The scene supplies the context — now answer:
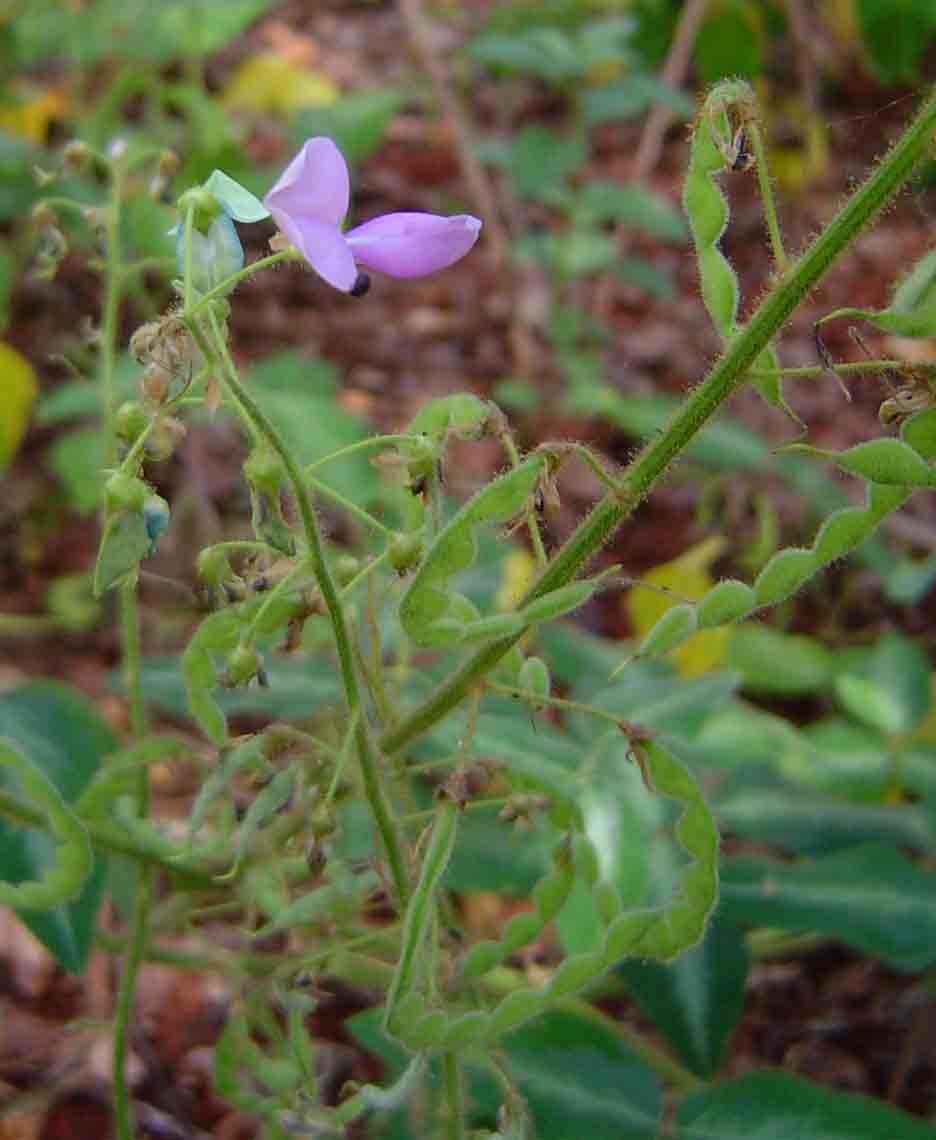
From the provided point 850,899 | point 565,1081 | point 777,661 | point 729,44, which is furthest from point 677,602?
point 729,44

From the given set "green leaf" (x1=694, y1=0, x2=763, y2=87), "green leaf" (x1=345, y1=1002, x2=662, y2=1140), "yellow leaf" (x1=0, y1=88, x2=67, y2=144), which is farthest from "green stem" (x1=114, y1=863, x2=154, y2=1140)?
"green leaf" (x1=694, y1=0, x2=763, y2=87)

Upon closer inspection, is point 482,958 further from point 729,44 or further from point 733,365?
point 729,44

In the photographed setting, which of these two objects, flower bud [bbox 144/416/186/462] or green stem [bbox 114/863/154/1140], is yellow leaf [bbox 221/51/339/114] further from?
flower bud [bbox 144/416/186/462]

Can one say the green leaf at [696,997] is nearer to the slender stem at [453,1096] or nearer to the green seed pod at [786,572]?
the slender stem at [453,1096]

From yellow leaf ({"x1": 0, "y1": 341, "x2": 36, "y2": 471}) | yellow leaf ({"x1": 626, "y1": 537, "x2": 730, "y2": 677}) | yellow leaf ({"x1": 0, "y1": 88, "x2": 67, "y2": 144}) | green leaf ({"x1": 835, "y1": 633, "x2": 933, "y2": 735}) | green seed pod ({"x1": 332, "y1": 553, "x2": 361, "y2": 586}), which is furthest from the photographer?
yellow leaf ({"x1": 0, "y1": 88, "x2": 67, "y2": 144})

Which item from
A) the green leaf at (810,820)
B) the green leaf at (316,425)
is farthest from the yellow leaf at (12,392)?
the green leaf at (810,820)

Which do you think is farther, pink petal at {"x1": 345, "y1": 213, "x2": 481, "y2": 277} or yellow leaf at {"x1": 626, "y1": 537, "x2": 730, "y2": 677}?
yellow leaf at {"x1": 626, "y1": 537, "x2": 730, "y2": 677}

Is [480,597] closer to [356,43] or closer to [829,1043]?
[829,1043]
